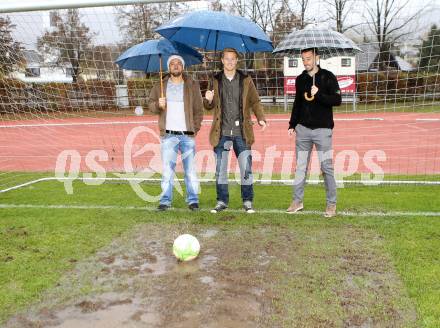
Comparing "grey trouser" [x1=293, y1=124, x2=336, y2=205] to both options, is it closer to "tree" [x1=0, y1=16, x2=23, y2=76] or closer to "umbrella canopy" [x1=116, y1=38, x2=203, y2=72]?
"umbrella canopy" [x1=116, y1=38, x2=203, y2=72]

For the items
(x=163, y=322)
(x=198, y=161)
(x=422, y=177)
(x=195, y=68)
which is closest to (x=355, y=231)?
(x=163, y=322)

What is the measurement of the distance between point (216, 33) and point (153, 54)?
0.91m

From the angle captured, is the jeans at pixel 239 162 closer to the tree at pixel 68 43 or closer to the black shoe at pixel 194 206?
the black shoe at pixel 194 206

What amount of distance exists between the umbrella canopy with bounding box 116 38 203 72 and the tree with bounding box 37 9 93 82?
77.0 inches

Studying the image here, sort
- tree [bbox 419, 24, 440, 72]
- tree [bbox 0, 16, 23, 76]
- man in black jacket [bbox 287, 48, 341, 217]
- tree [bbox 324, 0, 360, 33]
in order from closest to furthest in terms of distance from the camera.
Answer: man in black jacket [bbox 287, 48, 341, 217] → tree [bbox 419, 24, 440, 72] → tree [bbox 324, 0, 360, 33] → tree [bbox 0, 16, 23, 76]

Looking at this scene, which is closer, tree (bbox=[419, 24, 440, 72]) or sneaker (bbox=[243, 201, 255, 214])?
sneaker (bbox=[243, 201, 255, 214])

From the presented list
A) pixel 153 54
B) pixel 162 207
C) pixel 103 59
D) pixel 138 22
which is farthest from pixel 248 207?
pixel 138 22

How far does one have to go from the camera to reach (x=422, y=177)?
8273 millimetres

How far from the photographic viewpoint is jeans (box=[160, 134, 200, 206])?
20.7ft

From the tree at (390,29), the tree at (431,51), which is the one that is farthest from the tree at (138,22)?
the tree at (431,51)

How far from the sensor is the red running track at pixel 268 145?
1028 centimetres

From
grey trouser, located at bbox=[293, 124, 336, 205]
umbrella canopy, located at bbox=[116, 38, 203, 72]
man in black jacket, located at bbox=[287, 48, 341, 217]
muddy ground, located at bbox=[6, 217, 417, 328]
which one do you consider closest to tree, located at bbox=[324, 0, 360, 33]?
man in black jacket, located at bbox=[287, 48, 341, 217]

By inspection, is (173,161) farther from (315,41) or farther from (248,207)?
(315,41)

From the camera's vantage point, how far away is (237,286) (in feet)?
13.4
